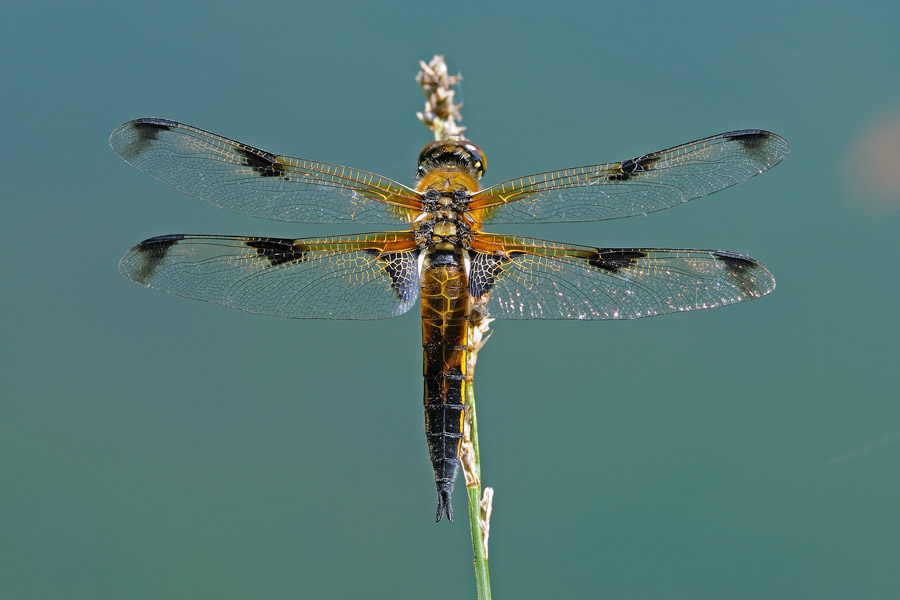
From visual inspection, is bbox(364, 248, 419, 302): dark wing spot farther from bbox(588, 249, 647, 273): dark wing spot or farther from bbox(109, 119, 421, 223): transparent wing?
bbox(588, 249, 647, 273): dark wing spot

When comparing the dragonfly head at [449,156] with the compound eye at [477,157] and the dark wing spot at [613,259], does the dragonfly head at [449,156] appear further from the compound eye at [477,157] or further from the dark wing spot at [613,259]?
the dark wing spot at [613,259]

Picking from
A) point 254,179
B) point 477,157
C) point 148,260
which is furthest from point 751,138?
point 148,260

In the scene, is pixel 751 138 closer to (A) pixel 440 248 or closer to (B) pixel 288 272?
(A) pixel 440 248

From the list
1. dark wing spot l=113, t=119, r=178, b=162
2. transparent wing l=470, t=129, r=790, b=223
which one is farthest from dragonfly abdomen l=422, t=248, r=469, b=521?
dark wing spot l=113, t=119, r=178, b=162

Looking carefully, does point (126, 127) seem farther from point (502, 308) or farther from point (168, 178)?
point (502, 308)

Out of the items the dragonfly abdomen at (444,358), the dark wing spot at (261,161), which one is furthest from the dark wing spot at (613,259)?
the dark wing spot at (261,161)

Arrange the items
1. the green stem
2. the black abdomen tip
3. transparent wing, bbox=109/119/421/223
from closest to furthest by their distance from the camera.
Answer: the green stem
the black abdomen tip
transparent wing, bbox=109/119/421/223
